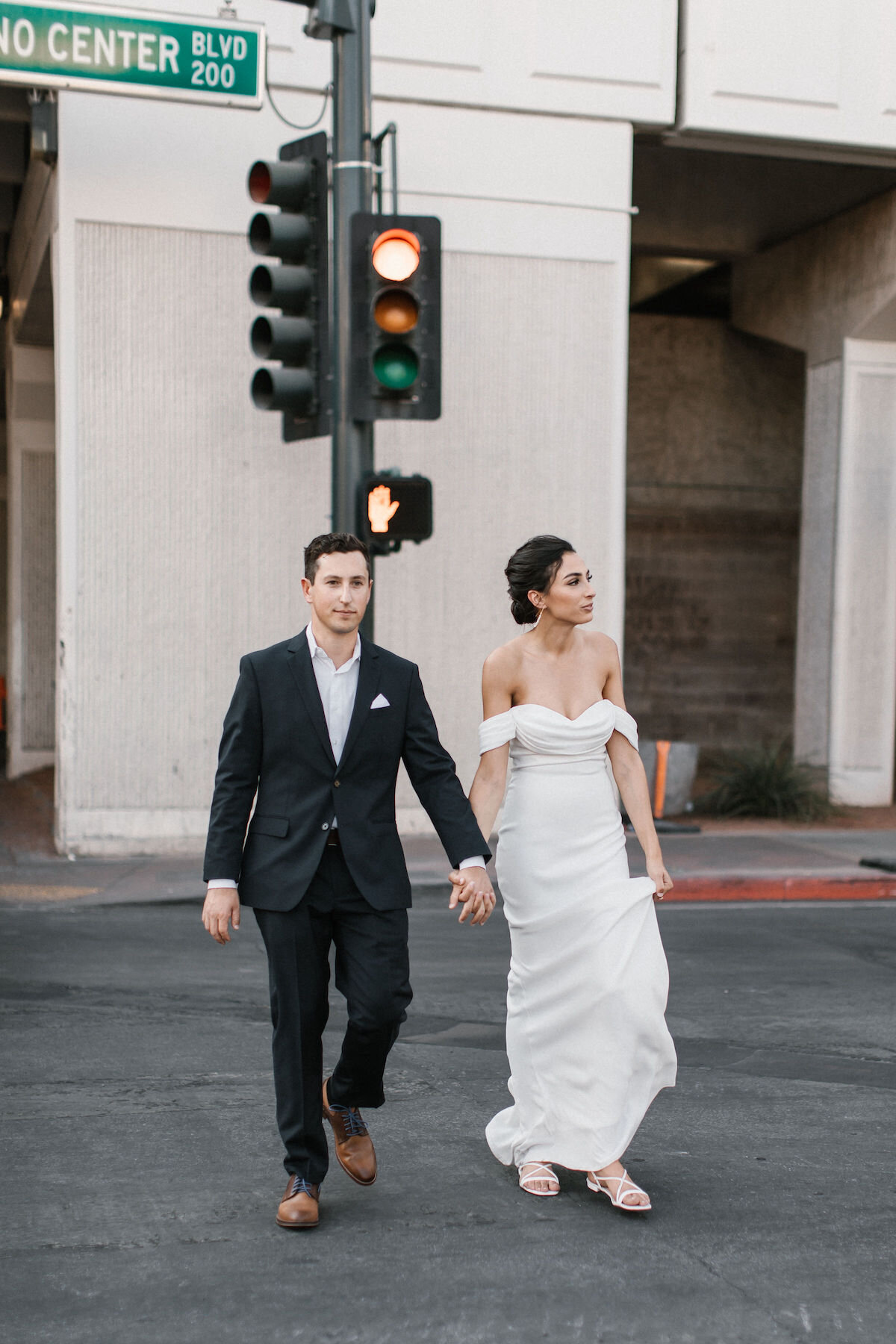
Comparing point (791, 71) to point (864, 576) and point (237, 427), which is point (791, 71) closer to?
point (864, 576)

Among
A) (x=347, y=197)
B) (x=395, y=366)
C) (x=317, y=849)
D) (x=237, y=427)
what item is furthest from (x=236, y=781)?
(x=237, y=427)

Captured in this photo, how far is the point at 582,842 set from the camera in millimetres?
4328

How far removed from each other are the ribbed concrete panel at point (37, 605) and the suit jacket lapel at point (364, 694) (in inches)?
482

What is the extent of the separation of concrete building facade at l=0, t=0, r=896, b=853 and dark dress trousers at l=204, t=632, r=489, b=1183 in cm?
708

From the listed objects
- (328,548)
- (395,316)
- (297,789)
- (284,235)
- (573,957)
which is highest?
(284,235)

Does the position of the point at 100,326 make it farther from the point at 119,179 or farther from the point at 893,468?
the point at 893,468

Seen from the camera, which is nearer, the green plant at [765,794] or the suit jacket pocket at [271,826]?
the suit jacket pocket at [271,826]

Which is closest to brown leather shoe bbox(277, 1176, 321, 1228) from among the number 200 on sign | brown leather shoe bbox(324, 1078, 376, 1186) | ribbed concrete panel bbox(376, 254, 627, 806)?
brown leather shoe bbox(324, 1078, 376, 1186)

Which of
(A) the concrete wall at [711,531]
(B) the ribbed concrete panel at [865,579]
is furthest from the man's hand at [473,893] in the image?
(A) the concrete wall at [711,531]

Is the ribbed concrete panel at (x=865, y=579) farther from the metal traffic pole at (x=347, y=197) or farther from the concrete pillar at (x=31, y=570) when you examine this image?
the concrete pillar at (x=31, y=570)

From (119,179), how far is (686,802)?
706cm

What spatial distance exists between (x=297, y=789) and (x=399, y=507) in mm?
4280

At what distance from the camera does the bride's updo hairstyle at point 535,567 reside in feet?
14.8

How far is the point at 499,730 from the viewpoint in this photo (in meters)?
A: 4.41
